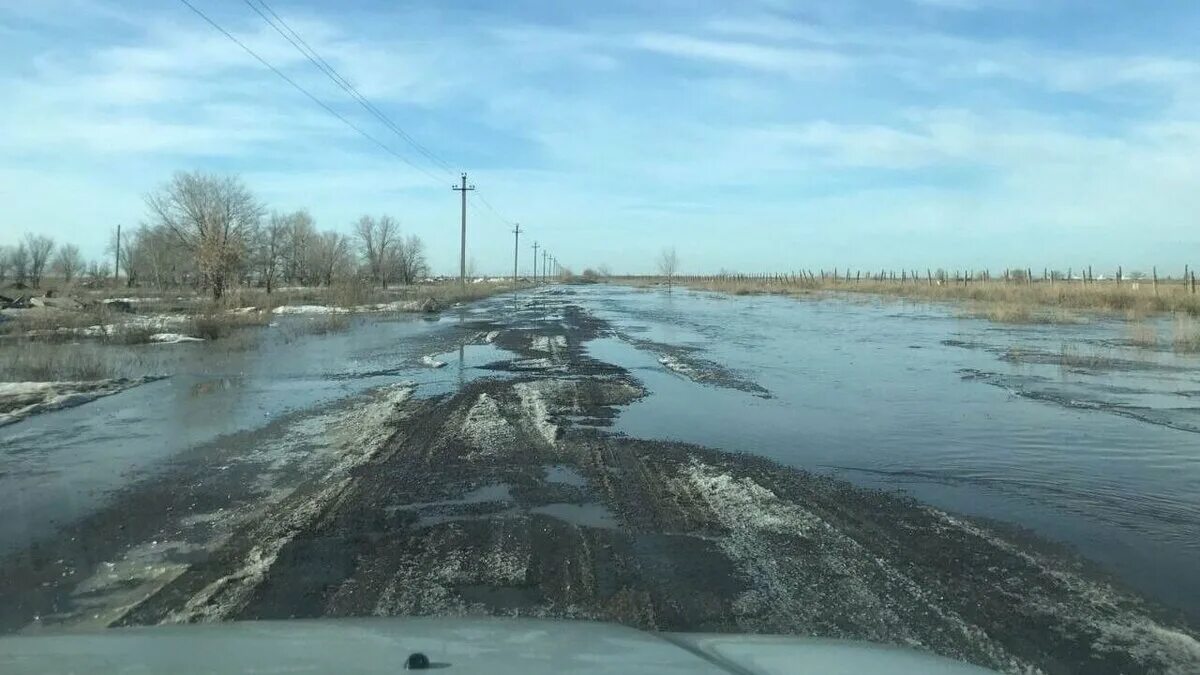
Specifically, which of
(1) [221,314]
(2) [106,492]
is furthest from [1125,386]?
(1) [221,314]

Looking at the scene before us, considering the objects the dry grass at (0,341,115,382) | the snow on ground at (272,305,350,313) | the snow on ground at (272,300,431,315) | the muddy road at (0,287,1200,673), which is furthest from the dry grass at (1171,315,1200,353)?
the snow on ground at (272,305,350,313)

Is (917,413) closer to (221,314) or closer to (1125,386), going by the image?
(1125,386)

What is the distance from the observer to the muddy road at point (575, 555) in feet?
14.9

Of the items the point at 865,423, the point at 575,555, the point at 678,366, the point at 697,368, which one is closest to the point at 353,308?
the point at 678,366

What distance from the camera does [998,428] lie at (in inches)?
437

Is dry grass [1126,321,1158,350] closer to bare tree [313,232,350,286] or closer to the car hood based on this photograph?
the car hood

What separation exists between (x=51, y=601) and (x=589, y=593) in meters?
3.08

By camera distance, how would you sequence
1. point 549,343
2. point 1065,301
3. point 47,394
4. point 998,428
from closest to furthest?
point 998,428, point 47,394, point 549,343, point 1065,301

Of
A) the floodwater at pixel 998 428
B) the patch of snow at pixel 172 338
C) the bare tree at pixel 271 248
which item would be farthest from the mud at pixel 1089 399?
the bare tree at pixel 271 248

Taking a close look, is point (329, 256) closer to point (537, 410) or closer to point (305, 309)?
point (305, 309)

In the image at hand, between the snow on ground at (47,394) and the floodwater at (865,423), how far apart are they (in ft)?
1.46

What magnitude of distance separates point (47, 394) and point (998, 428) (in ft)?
45.8

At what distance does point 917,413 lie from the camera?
12.3 meters

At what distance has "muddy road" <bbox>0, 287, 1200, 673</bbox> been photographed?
455 centimetres
